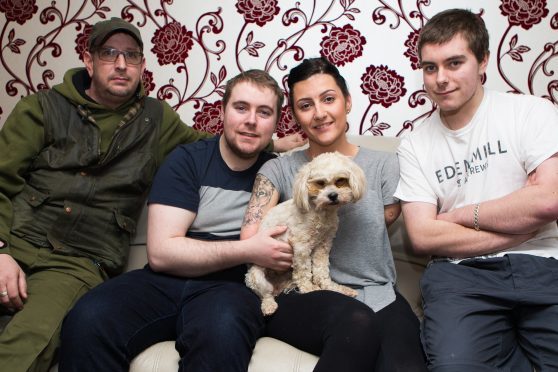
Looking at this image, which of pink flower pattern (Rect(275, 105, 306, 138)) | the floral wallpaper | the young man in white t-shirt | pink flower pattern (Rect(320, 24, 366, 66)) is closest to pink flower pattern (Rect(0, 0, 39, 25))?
the floral wallpaper

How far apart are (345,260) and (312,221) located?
21cm

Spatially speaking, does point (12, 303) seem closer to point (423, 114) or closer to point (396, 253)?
point (396, 253)

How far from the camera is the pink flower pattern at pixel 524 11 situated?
210 cm

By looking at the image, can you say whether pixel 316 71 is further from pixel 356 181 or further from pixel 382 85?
pixel 382 85

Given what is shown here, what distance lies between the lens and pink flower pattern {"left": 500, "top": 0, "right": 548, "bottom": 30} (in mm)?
2096

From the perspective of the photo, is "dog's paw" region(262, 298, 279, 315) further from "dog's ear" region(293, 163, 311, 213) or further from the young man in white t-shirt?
the young man in white t-shirt

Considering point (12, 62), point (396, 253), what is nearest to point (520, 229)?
point (396, 253)

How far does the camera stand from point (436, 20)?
1.63 meters

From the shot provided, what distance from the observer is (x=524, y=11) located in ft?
6.91

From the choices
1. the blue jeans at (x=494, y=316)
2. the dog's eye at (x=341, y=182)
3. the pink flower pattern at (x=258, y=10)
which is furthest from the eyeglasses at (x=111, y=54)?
the blue jeans at (x=494, y=316)

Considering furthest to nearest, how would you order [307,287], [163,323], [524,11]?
[524,11]
[307,287]
[163,323]

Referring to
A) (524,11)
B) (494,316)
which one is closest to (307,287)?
(494,316)

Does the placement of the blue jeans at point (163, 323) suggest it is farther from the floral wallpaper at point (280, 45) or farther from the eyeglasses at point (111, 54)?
the floral wallpaper at point (280, 45)

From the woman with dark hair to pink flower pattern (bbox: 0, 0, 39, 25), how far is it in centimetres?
156
